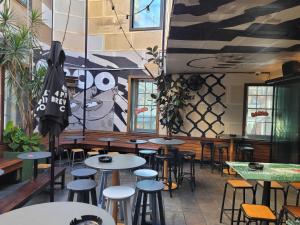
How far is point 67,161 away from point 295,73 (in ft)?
17.9

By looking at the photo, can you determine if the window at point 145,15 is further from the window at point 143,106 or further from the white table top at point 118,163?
the white table top at point 118,163

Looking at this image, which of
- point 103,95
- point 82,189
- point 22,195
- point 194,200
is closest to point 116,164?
point 82,189

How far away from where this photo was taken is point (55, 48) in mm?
2799

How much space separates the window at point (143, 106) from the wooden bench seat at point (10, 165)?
3160 mm

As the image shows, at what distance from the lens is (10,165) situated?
4.16 m

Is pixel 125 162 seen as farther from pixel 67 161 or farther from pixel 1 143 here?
pixel 67 161

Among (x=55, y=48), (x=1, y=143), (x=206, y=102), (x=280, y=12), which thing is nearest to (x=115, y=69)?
(x=206, y=102)

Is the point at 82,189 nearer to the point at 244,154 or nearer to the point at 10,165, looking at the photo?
the point at 10,165

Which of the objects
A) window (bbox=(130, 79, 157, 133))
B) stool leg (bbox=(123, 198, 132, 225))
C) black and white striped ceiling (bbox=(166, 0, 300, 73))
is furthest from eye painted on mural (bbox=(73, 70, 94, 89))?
stool leg (bbox=(123, 198, 132, 225))

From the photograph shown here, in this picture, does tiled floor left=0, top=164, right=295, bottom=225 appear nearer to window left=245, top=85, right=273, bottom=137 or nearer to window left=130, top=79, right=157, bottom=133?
window left=245, top=85, right=273, bottom=137

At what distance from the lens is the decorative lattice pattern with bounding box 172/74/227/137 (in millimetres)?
6469

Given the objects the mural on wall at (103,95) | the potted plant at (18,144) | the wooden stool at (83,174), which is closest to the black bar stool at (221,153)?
the mural on wall at (103,95)

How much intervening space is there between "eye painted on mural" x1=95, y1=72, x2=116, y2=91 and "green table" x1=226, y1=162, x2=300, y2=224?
4.80 meters

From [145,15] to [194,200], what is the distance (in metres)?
5.00
